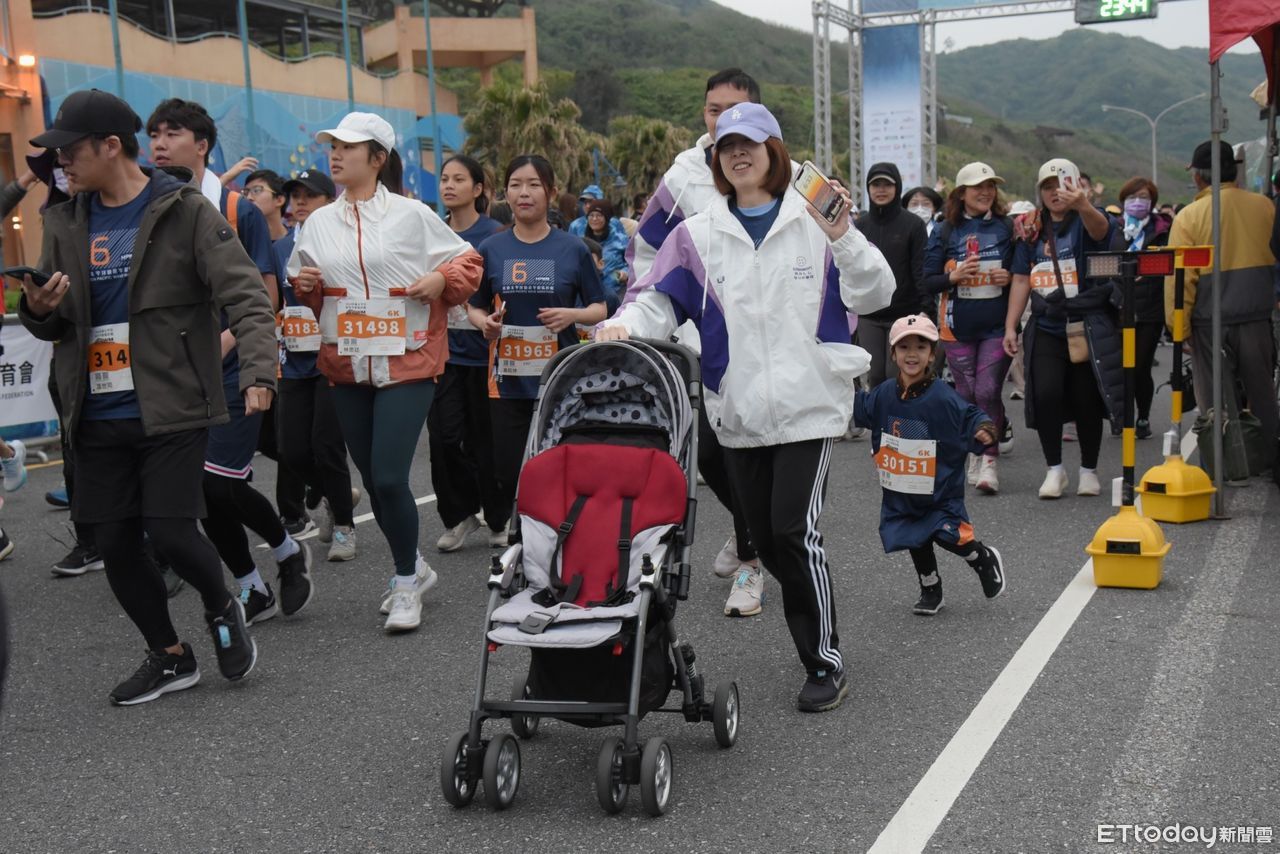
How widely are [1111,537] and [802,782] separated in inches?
106

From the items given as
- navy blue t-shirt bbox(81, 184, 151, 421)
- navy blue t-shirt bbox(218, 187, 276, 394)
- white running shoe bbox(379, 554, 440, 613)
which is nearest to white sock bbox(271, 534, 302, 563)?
white running shoe bbox(379, 554, 440, 613)

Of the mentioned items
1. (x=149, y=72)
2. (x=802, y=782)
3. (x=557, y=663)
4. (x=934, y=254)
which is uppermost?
(x=149, y=72)

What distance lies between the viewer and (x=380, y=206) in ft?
19.8

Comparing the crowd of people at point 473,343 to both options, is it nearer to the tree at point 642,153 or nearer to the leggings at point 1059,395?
the leggings at point 1059,395

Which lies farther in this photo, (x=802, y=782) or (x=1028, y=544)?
(x=1028, y=544)

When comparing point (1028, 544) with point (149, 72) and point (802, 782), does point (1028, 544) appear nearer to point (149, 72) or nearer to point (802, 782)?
point (802, 782)

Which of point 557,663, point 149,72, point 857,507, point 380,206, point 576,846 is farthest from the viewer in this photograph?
point 149,72

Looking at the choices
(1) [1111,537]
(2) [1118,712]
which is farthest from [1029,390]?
(2) [1118,712]

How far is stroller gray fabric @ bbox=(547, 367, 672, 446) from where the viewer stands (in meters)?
4.51

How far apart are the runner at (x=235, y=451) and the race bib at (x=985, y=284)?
4704 mm

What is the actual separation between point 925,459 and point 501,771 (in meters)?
2.93

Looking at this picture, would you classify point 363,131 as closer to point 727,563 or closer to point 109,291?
point 109,291

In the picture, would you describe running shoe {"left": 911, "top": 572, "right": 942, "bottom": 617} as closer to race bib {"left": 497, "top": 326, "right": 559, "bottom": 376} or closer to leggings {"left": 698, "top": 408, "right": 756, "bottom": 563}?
leggings {"left": 698, "top": 408, "right": 756, "bottom": 563}

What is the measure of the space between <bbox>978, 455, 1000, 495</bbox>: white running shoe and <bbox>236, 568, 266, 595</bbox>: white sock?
15.0ft
